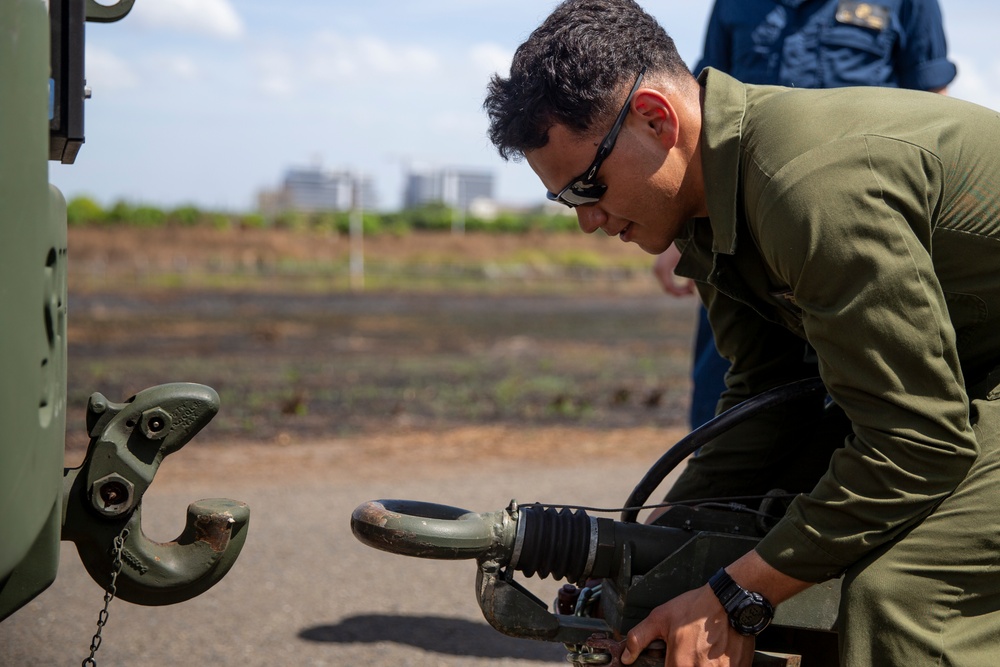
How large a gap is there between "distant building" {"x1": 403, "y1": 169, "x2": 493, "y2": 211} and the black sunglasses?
98.5 m

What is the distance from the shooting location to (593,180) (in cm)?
237

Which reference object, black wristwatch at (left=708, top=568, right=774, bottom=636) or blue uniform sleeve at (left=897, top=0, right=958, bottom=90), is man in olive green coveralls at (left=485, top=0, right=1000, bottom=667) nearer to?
black wristwatch at (left=708, top=568, right=774, bottom=636)

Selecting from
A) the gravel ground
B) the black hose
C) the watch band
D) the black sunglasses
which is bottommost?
the gravel ground

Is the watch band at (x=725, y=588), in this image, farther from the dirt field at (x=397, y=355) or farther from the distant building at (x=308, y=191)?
the distant building at (x=308, y=191)

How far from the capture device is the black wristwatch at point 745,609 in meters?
2.17

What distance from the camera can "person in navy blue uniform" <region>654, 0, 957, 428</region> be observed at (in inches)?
157

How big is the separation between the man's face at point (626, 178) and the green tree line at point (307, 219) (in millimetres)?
51086

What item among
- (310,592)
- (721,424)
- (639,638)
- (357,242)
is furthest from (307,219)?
(639,638)

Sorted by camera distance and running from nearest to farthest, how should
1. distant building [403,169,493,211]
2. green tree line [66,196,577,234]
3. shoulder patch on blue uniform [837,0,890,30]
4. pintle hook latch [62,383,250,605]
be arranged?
pintle hook latch [62,383,250,605], shoulder patch on blue uniform [837,0,890,30], green tree line [66,196,577,234], distant building [403,169,493,211]

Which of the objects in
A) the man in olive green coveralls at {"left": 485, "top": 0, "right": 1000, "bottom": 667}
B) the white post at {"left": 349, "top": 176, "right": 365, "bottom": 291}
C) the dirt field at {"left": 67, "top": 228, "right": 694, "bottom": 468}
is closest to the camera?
Result: the man in olive green coveralls at {"left": 485, "top": 0, "right": 1000, "bottom": 667}

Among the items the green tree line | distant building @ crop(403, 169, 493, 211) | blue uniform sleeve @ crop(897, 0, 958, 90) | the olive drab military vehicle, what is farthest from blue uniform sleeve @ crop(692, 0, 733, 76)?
distant building @ crop(403, 169, 493, 211)

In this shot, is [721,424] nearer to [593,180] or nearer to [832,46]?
[593,180]

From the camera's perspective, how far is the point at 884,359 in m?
2.00

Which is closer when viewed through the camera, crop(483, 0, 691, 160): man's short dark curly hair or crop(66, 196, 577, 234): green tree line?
crop(483, 0, 691, 160): man's short dark curly hair
